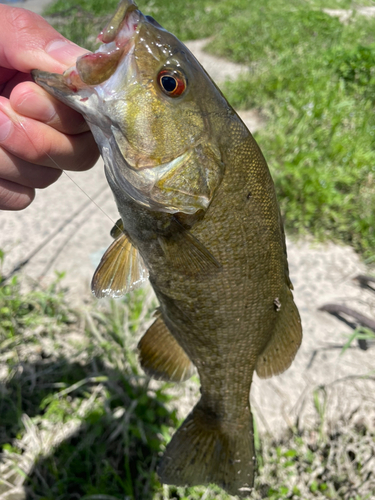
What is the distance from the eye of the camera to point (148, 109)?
1016mm

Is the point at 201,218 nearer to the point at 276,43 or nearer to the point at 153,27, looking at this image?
the point at 153,27

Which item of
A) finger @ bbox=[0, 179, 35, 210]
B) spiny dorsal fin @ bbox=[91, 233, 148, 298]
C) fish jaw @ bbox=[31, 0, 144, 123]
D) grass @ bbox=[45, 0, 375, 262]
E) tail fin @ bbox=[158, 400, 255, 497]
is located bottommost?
grass @ bbox=[45, 0, 375, 262]

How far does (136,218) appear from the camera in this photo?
1.13m

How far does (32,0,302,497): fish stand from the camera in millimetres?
992

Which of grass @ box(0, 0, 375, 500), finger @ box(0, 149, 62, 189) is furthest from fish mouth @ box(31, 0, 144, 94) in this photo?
grass @ box(0, 0, 375, 500)

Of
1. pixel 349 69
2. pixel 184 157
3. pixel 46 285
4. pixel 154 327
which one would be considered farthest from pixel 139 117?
pixel 349 69

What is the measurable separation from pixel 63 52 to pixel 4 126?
11.2 inches

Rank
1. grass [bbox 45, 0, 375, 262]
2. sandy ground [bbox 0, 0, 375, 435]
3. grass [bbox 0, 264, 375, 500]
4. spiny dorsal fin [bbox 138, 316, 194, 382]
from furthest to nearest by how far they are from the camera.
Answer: grass [bbox 45, 0, 375, 262]
sandy ground [bbox 0, 0, 375, 435]
grass [bbox 0, 264, 375, 500]
spiny dorsal fin [bbox 138, 316, 194, 382]

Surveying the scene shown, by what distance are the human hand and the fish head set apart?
0.23ft

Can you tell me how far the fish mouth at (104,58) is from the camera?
3.03 ft

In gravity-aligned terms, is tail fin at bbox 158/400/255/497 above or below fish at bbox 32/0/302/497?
below

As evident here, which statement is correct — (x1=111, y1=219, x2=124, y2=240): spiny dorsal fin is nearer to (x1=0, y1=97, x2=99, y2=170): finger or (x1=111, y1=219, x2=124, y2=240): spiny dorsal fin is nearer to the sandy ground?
(x1=0, y1=97, x2=99, y2=170): finger

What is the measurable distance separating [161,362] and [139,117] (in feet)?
3.10

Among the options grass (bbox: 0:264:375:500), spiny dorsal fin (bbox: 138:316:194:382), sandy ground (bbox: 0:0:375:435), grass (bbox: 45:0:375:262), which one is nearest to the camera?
spiny dorsal fin (bbox: 138:316:194:382)
